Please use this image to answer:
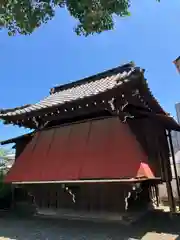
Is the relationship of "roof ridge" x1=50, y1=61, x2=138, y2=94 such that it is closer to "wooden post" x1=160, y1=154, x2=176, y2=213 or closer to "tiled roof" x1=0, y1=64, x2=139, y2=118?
"tiled roof" x1=0, y1=64, x2=139, y2=118

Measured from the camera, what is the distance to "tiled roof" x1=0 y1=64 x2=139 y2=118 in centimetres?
740

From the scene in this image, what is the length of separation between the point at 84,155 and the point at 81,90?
3.64 meters

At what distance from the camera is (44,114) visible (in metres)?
8.12

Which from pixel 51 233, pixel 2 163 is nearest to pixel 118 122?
pixel 51 233

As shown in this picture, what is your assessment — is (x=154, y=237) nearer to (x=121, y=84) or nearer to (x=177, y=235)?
(x=177, y=235)

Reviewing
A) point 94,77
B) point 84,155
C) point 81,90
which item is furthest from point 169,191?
point 94,77

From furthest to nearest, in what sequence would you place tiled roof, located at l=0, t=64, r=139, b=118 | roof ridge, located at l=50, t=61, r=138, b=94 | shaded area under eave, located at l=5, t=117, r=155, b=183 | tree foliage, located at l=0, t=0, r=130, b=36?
roof ridge, located at l=50, t=61, r=138, b=94 < tiled roof, located at l=0, t=64, r=139, b=118 < shaded area under eave, located at l=5, t=117, r=155, b=183 < tree foliage, located at l=0, t=0, r=130, b=36

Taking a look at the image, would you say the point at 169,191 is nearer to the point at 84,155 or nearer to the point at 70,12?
the point at 84,155

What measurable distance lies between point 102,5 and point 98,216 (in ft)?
20.6

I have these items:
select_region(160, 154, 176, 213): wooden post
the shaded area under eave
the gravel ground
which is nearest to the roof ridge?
the shaded area under eave

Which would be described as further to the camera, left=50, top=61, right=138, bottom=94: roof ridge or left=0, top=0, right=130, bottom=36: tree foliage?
left=50, top=61, right=138, bottom=94: roof ridge

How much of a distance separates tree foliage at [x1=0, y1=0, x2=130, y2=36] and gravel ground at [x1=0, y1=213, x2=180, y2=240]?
17.5ft

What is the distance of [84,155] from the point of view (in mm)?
7023

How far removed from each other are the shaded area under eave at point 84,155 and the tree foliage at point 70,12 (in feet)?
10.2
